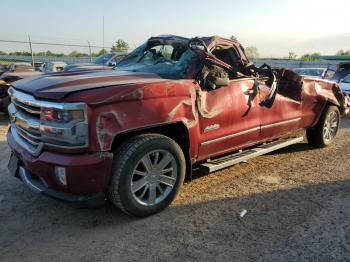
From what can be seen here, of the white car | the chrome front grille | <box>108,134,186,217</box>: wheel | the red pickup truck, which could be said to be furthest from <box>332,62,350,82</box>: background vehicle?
the chrome front grille

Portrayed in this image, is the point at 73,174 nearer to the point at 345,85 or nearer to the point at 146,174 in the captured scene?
the point at 146,174

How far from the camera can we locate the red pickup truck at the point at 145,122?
11.6ft

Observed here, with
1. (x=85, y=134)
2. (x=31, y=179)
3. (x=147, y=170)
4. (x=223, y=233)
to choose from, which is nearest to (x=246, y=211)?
(x=223, y=233)

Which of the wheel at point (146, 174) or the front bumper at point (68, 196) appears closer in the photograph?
the front bumper at point (68, 196)

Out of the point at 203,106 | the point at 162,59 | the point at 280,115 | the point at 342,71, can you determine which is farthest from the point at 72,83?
the point at 342,71

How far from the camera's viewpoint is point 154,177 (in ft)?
13.3

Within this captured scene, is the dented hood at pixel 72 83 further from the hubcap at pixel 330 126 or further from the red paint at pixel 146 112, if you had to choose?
the hubcap at pixel 330 126

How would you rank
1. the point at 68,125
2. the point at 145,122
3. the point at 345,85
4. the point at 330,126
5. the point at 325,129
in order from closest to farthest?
the point at 68,125, the point at 145,122, the point at 325,129, the point at 330,126, the point at 345,85

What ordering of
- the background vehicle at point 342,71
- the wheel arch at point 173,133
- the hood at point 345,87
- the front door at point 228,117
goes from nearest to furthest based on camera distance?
the wheel arch at point 173,133, the front door at point 228,117, the hood at point 345,87, the background vehicle at point 342,71

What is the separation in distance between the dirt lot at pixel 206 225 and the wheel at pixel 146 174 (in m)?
0.19

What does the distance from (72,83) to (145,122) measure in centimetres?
83

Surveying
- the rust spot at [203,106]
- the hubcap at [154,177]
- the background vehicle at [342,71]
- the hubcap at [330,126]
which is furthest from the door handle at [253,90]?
the background vehicle at [342,71]

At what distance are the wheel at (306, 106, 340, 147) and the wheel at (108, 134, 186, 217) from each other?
354cm

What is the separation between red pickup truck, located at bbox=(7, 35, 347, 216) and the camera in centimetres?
353
